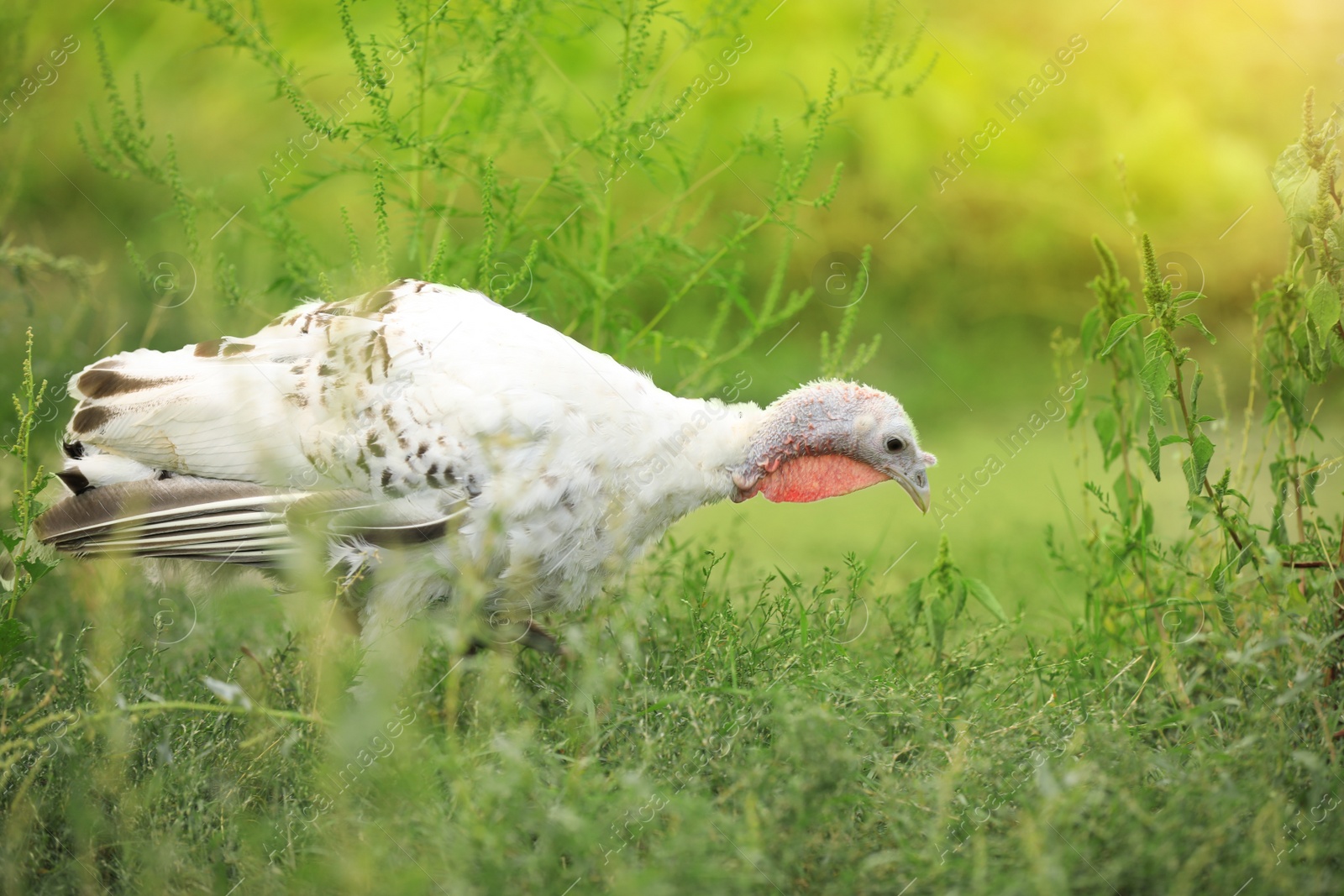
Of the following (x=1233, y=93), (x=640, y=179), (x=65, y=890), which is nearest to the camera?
(x=65, y=890)

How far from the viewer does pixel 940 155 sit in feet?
16.2

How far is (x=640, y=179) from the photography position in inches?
188

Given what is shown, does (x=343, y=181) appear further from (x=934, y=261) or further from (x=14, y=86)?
(x=934, y=261)

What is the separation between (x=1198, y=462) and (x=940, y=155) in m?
3.24

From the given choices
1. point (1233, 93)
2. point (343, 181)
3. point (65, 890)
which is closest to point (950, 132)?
point (1233, 93)

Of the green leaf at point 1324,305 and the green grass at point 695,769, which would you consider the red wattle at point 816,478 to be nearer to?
the green grass at point 695,769

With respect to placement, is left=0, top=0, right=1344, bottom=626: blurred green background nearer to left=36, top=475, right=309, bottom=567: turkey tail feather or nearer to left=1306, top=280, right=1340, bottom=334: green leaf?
left=36, top=475, right=309, bottom=567: turkey tail feather

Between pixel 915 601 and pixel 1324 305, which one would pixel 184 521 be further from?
pixel 1324 305

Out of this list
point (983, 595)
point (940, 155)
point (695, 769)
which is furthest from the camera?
point (940, 155)

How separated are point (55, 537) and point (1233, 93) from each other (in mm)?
5017

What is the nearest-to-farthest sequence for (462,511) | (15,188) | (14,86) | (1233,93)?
(462,511) → (14,86) → (15,188) → (1233,93)

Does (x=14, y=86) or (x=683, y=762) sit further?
(x=14, y=86)

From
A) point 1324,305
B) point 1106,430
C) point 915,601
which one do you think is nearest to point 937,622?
point 915,601

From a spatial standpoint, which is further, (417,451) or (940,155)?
(940,155)
